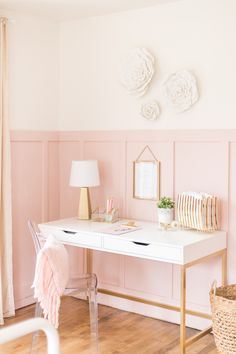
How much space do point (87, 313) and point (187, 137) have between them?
1.59 meters

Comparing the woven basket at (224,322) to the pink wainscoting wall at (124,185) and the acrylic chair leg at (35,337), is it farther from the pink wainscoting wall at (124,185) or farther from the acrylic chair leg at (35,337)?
the acrylic chair leg at (35,337)

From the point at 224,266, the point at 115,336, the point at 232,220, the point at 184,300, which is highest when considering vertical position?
the point at 232,220

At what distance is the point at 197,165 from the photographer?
3564mm

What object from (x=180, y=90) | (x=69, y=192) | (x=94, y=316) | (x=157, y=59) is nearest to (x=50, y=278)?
(x=94, y=316)

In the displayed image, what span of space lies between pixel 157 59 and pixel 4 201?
1568 mm

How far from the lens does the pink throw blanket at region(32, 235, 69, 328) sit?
9.57 feet

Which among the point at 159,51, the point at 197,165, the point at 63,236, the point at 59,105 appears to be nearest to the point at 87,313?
the point at 63,236

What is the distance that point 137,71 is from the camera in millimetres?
3730

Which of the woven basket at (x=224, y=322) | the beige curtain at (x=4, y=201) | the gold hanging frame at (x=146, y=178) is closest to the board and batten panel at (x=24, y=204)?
the beige curtain at (x=4, y=201)

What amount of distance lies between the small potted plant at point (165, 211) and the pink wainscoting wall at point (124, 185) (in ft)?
0.61

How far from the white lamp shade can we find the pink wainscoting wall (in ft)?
0.86

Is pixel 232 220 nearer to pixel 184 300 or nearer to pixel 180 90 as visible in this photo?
pixel 184 300

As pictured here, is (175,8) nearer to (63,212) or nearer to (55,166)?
(55,166)

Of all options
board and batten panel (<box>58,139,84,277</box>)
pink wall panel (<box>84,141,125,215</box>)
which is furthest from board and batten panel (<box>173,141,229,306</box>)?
board and batten panel (<box>58,139,84,277</box>)
